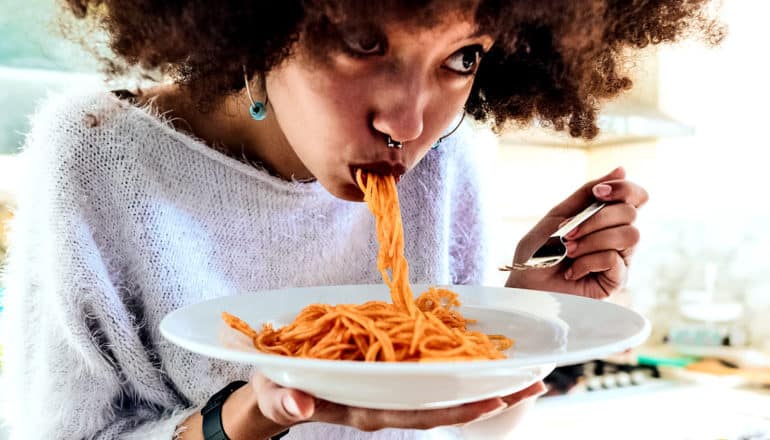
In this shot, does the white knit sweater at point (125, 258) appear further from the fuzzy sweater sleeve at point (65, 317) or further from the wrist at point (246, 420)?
the wrist at point (246, 420)

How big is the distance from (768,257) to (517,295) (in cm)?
252

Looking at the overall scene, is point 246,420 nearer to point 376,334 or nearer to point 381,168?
point 376,334

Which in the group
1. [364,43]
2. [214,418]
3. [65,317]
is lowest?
[214,418]

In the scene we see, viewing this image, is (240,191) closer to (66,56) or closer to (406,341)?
(406,341)

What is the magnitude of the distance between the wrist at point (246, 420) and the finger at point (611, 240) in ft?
1.93

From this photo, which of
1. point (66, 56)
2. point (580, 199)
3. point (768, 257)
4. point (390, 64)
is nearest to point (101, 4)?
point (390, 64)

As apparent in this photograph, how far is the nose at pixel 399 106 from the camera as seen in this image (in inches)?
25.9

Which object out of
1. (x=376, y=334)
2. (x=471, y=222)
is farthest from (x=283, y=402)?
(x=471, y=222)

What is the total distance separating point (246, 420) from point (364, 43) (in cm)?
47

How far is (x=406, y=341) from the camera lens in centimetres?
67

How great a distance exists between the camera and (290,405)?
59 centimetres

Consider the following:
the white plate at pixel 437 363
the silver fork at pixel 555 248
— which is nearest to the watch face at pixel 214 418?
the white plate at pixel 437 363

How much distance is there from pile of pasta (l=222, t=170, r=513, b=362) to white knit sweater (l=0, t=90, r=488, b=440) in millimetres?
292

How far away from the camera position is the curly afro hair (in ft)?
2.22
